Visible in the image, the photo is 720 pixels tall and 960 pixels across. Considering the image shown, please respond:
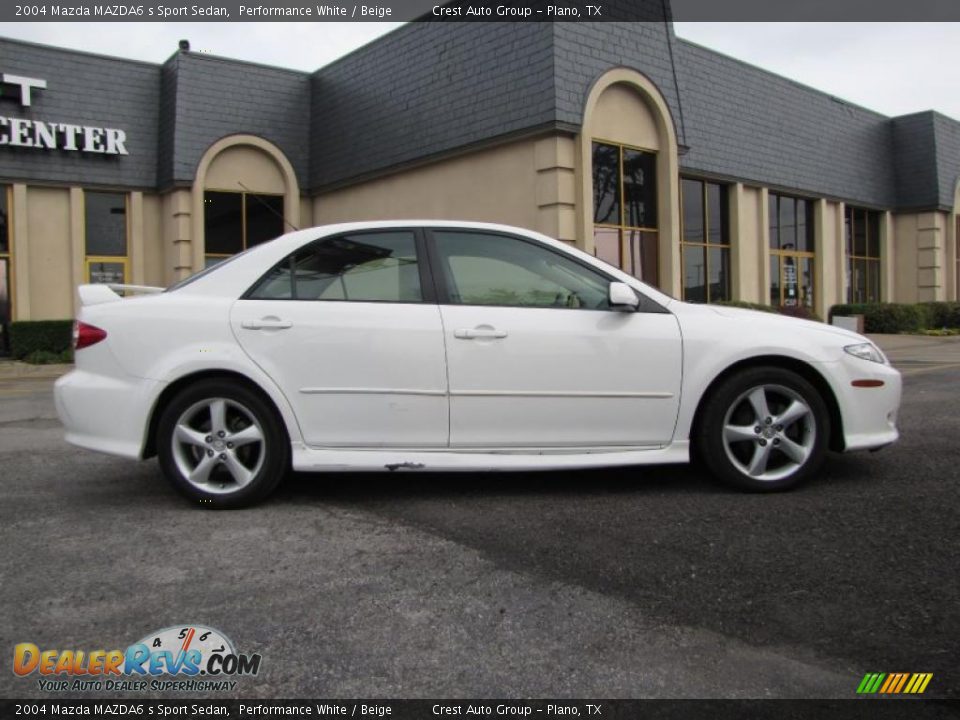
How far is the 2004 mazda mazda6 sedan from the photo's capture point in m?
4.27

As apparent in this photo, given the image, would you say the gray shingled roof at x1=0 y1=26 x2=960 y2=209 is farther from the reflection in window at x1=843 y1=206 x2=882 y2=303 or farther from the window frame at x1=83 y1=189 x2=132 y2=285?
the reflection in window at x1=843 y1=206 x2=882 y2=303

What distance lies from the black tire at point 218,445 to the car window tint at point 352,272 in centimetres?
60

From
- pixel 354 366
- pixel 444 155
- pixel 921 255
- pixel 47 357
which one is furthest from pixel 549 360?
pixel 921 255

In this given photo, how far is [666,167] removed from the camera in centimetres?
1526

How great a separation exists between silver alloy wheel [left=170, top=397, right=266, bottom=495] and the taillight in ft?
2.13

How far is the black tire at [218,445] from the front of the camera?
422 cm

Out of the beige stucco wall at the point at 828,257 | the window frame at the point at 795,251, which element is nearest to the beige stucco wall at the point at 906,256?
the beige stucco wall at the point at 828,257

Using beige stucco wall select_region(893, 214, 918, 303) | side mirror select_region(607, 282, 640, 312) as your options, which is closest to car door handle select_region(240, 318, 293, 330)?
side mirror select_region(607, 282, 640, 312)

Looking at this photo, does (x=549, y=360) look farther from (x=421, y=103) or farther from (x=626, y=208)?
(x=421, y=103)

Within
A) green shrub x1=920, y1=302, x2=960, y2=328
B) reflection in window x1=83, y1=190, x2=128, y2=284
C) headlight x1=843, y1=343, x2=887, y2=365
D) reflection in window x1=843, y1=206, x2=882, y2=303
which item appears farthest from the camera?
green shrub x1=920, y1=302, x2=960, y2=328

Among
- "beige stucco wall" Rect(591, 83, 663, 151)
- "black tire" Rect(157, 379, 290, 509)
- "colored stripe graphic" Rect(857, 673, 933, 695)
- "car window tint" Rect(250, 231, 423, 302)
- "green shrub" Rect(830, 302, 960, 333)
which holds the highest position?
"beige stucco wall" Rect(591, 83, 663, 151)

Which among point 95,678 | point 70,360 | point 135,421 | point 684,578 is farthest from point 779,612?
point 70,360

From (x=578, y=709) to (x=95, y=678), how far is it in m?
1.43

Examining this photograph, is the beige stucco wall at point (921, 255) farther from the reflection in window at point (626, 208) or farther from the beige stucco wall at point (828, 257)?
the reflection in window at point (626, 208)
